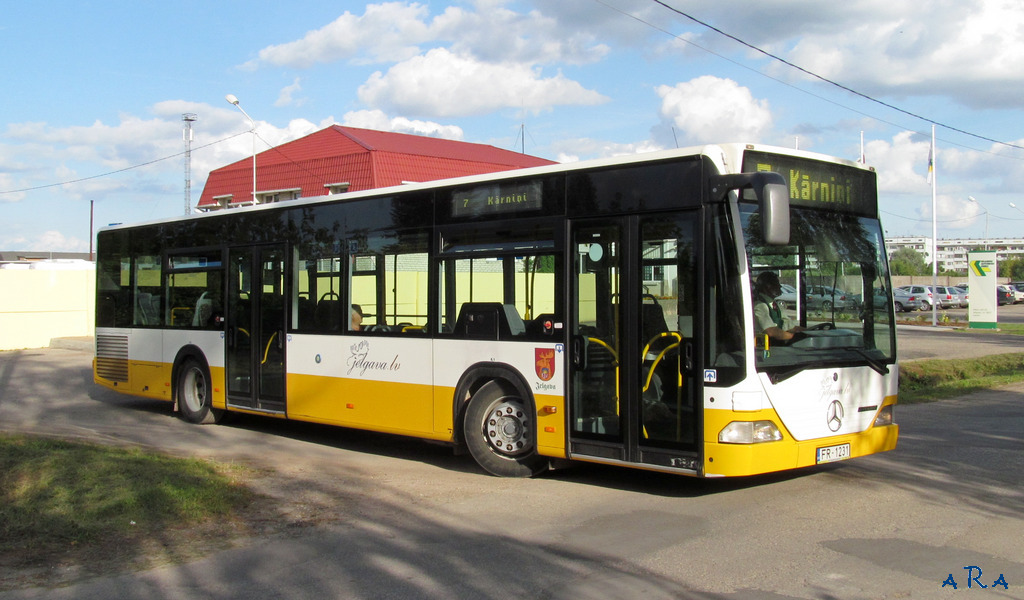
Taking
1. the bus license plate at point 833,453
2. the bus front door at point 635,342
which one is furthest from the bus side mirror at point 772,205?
the bus license plate at point 833,453

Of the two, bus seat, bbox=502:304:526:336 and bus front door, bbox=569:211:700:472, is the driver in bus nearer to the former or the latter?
bus front door, bbox=569:211:700:472

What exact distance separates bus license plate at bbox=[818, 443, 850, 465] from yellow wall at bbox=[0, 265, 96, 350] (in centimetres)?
2849

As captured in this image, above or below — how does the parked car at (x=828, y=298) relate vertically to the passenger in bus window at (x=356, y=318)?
above

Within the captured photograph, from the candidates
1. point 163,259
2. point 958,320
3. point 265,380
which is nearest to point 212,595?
point 265,380

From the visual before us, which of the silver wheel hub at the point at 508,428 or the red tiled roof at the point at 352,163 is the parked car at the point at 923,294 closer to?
the red tiled roof at the point at 352,163

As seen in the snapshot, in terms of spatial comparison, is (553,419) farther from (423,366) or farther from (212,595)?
(212,595)

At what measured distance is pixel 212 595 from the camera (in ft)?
17.8

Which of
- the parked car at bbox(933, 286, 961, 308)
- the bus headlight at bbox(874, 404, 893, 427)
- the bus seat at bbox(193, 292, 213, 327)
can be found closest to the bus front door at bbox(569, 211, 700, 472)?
the bus headlight at bbox(874, 404, 893, 427)

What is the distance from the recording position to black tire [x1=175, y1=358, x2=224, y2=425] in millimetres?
13211

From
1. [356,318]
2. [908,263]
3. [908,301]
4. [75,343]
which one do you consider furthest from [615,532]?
[908,263]

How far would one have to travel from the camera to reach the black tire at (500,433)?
29.2ft

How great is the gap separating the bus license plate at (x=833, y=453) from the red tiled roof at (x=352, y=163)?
109 ft

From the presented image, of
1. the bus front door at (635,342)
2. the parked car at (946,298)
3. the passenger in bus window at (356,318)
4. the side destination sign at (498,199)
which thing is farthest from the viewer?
the parked car at (946,298)

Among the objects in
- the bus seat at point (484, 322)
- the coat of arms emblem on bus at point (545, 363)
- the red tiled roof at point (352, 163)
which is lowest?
the coat of arms emblem on bus at point (545, 363)
